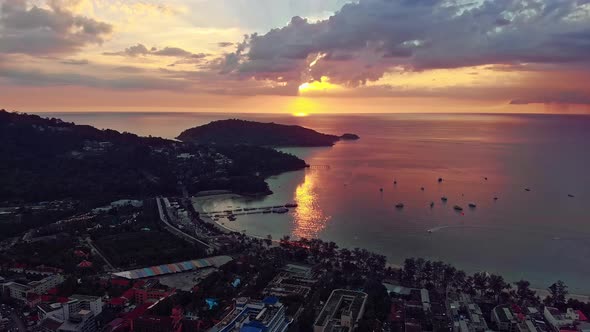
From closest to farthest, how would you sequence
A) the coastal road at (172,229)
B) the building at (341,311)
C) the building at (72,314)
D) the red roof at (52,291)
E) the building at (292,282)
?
the building at (72,314)
the building at (341,311)
the red roof at (52,291)
the building at (292,282)
the coastal road at (172,229)

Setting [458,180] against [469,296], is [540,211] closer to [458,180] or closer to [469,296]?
[458,180]

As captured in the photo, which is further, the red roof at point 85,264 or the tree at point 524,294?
the red roof at point 85,264

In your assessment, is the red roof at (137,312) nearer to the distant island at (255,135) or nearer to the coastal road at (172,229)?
the coastal road at (172,229)

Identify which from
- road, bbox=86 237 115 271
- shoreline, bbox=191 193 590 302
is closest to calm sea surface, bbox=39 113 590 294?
shoreline, bbox=191 193 590 302

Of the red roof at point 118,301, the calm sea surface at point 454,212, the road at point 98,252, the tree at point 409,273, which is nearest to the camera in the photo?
the red roof at point 118,301

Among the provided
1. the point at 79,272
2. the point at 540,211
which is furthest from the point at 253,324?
the point at 540,211

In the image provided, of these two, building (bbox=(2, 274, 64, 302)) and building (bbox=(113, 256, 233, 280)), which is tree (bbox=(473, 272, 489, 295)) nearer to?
building (bbox=(113, 256, 233, 280))

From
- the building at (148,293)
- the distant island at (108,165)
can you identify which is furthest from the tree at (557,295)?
the distant island at (108,165)

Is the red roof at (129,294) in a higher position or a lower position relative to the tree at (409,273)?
lower
